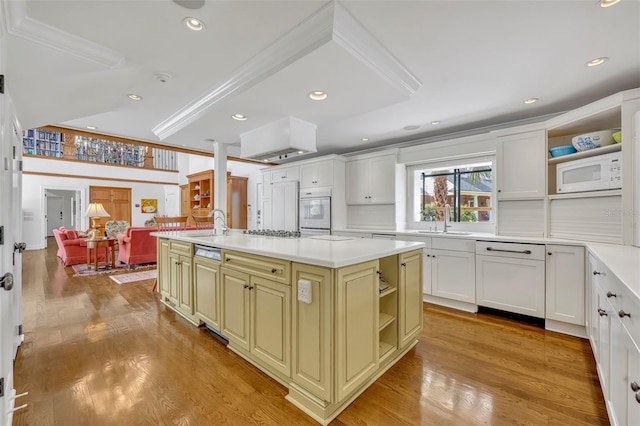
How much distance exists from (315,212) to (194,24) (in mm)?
3578

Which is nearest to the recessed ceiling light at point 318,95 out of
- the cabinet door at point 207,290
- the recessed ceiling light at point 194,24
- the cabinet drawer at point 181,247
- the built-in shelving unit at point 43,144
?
the recessed ceiling light at point 194,24

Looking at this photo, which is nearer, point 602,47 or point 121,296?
point 602,47

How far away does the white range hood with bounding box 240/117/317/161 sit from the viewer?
2.93 meters

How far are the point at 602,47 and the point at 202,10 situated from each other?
2.70 m

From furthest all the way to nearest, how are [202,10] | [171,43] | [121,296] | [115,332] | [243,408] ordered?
1. [121,296]
2. [115,332]
3. [171,43]
4. [243,408]
5. [202,10]

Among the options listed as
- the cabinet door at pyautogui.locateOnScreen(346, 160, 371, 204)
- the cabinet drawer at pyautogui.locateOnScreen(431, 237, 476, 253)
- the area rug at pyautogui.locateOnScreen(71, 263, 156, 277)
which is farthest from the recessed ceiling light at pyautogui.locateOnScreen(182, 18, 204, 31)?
the area rug at pyautogui.locateOnScreen(71, 263, 156, 277)

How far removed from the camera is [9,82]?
6.15 ft

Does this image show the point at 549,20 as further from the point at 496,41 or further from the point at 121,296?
the point at 121,296

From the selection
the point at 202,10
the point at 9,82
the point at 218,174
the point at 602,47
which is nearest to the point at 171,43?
the point at 202,10

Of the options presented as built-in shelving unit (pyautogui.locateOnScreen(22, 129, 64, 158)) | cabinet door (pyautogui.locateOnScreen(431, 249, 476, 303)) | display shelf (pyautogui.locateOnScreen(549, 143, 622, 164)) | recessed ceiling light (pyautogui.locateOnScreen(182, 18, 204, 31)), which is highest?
built-in shelving unit (pyautogui.locateOnScreen(22, 129, 64, 158))

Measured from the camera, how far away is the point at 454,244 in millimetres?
3326

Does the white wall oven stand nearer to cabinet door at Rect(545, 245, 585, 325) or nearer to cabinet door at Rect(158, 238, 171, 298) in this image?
cabinet door at Rect(158, 238, 171, 298)

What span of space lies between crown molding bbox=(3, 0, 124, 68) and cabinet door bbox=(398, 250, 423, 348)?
2.59m

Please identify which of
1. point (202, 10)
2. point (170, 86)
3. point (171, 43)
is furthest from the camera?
point (170, 86)
